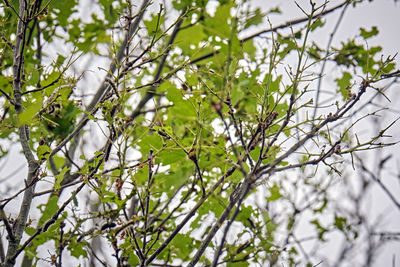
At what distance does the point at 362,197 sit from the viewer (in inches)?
238

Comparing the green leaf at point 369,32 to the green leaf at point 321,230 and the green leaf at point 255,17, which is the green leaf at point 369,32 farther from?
the green leaf at point 321,230

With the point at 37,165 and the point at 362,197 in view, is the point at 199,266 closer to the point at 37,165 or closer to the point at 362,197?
the point at 37,165

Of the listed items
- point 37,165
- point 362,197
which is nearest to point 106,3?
point 37,165

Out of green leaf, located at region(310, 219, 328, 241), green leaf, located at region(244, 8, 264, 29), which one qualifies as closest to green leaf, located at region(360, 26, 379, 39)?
green leaf, located at region(244, 8, 264, 29)

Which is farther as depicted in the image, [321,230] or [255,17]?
[321,230]

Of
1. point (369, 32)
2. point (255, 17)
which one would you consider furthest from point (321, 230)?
point (255, 17)

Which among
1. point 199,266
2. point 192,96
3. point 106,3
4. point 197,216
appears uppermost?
point 106,3

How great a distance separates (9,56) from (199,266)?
1434mm

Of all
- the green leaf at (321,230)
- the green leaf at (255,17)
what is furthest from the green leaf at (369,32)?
the green leaf at (321,230)

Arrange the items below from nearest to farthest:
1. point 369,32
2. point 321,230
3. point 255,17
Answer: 1. point 255,17
2. point 369,32
3. point 321,230

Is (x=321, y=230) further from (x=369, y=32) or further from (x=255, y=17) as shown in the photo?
(x=255, y=17)

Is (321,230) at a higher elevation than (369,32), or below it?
below

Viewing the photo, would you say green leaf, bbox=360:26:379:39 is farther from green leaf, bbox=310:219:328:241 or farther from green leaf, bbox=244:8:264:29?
green leaf, bbox=310:219:328:241

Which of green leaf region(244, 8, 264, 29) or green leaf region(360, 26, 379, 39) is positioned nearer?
green leaf region(244, 8, 264, 29)
